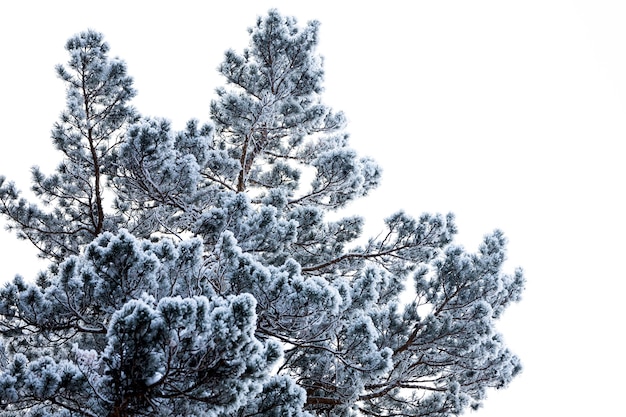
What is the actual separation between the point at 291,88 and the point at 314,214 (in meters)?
2.96

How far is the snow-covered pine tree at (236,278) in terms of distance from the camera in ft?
15.0

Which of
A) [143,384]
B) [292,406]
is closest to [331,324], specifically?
[292,406]

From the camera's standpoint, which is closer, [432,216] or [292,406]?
[292,406]

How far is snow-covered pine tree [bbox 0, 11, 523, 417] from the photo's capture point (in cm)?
458

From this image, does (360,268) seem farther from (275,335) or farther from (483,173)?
(483,173)

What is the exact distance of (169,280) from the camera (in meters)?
5.60

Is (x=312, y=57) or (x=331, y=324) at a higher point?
(x=312, y=57)

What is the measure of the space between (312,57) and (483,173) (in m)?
86.3

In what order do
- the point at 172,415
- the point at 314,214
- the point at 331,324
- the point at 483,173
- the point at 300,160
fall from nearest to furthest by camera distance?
the point at 172,415, the point at 331,324, the point at 314,214, the point at 300,160, the point at 483,173

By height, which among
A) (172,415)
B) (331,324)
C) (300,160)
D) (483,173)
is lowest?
(172,415)

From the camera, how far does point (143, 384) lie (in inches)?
176

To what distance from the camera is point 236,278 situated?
580 cm

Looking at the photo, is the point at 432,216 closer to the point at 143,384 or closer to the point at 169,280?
the point at 169,280

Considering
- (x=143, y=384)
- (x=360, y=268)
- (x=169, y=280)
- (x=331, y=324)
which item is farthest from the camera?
(x=360, y=268)
